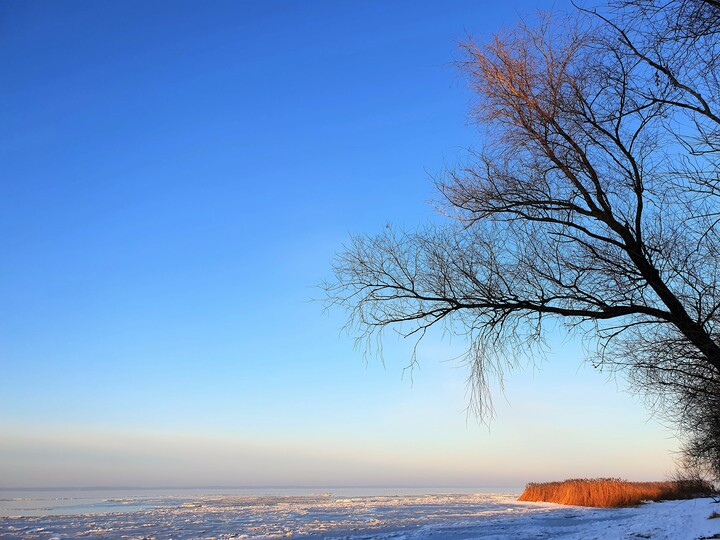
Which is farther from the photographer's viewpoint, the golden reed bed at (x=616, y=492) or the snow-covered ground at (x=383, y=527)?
the golden reed bed at (x=616, y=492)

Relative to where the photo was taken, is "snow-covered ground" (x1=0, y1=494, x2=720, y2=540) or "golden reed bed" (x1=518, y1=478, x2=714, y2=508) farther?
"golden reed bed" (x1=518, y1=478, x2=714, y2=508)

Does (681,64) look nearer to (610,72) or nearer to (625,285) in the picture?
(610,72)

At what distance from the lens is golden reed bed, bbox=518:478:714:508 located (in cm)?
2589

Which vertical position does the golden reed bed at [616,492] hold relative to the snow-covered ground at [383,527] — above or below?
above

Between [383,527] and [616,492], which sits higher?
[616,492]

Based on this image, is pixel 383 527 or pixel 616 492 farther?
pixel 616 492

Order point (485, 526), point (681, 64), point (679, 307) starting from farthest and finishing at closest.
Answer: point (485, 526) → point (679, 307) → point (681, 64)

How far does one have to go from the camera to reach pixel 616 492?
2631 centimetres

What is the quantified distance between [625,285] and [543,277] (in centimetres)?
77

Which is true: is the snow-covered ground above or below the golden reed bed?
below

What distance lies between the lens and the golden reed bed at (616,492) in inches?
1019

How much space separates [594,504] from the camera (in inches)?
1040

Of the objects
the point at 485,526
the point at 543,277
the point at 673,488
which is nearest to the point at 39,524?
the point at 485,526

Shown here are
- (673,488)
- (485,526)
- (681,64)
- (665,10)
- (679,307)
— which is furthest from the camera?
(673,488)
